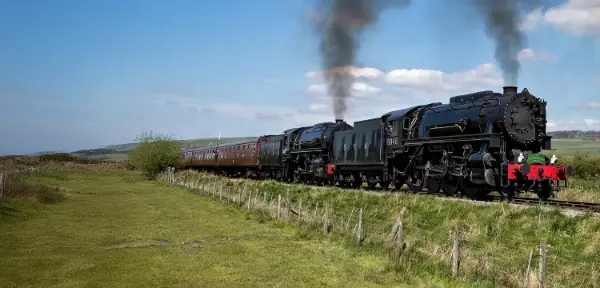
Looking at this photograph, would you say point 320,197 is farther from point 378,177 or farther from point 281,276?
point 281,276

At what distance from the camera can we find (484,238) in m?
15.3

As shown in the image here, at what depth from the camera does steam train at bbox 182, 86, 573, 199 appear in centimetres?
1925

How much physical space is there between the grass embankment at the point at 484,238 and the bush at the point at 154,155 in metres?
43.0

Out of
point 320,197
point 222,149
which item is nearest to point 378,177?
point 320,197

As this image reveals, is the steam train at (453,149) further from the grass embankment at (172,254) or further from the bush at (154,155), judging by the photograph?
the bush at (154,155)

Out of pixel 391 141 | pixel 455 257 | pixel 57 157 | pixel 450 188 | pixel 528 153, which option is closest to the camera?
pixel 455 257

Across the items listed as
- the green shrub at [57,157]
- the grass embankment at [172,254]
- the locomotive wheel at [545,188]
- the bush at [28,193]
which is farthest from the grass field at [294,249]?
the green shrub at [57,157]

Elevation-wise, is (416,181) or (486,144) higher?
(486,144)

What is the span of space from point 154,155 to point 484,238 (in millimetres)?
52352

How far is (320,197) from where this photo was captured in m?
26.3

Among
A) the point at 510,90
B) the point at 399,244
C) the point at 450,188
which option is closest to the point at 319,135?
the point at 450,188

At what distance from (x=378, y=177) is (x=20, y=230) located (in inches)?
704

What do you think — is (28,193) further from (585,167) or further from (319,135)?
(585,167)

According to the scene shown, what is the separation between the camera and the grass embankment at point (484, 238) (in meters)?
11.7
